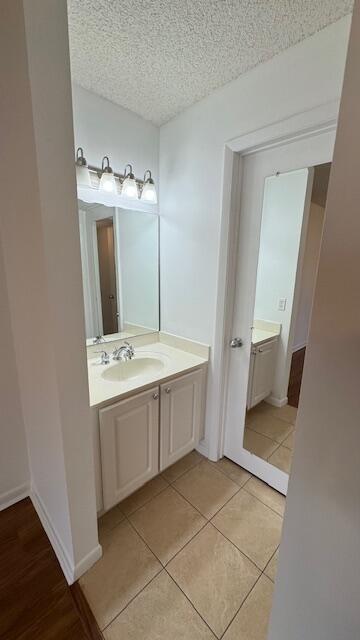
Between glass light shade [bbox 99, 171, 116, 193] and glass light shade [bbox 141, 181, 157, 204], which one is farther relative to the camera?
glass light shade [bbox 141, 181, 157, 204]

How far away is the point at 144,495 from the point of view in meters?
1.57

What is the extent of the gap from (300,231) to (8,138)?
134 centimetres

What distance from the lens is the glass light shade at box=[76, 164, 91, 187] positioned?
1.40 metres

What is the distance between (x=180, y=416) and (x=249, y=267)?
40.7 inches

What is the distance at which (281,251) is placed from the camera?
1.42 metres

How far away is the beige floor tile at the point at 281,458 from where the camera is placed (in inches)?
62.3

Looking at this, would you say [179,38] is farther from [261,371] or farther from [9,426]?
[9,426]

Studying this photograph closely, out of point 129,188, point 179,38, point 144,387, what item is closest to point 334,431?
point 144,387

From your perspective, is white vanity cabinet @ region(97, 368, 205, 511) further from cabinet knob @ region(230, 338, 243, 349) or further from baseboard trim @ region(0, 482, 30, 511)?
baseboard trim @ region(0, 482, 30, 511)

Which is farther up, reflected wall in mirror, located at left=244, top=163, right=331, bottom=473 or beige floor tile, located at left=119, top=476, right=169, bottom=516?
reflected wall in mirror, located at left=244, top=163, right=331, bottom=473

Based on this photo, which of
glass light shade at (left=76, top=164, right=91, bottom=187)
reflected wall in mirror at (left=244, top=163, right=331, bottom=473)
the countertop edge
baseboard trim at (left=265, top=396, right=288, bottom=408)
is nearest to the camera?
the countertop edge

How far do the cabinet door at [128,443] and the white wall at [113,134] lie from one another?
1.45 metres

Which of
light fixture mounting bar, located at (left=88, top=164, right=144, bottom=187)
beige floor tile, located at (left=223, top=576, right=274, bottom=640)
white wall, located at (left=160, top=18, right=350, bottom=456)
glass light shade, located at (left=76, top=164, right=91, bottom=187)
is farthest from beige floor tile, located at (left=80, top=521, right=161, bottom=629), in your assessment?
light fixture mounting bar, located at (left=88, top=164, right=144, bottom=187)

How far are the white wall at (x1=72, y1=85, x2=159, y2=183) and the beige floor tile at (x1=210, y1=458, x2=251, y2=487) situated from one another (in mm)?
2131
